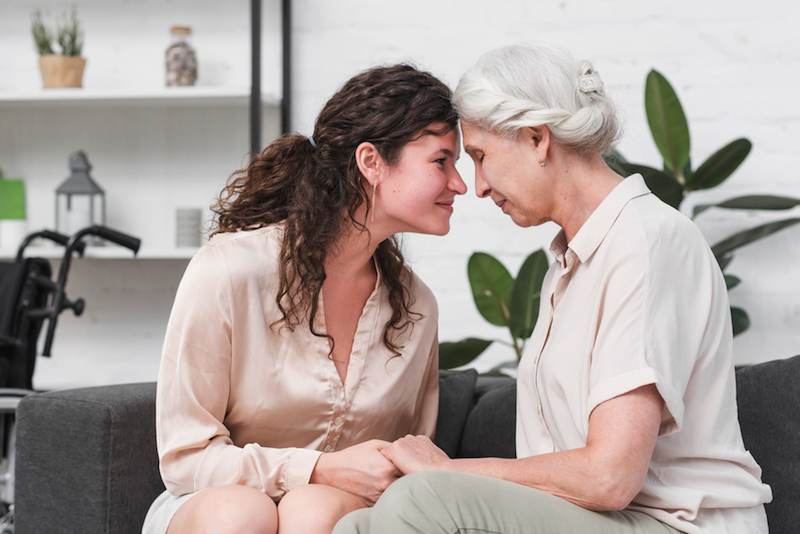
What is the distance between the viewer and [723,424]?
1.03 meters

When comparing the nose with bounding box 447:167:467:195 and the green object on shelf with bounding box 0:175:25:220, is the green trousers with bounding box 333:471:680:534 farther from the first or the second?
the green object on shelf with bounding box 0:175:25:220

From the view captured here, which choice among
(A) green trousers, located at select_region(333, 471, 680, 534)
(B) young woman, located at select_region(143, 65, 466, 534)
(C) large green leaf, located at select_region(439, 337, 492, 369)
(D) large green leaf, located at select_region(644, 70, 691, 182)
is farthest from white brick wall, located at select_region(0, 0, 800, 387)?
(A) green trousers, located at select_region(333, 471, 680, 534)

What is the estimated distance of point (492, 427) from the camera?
5.34 feet

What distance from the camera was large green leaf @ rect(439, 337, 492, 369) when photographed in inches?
81.8

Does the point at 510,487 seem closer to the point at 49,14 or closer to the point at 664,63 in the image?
the point at 664,63

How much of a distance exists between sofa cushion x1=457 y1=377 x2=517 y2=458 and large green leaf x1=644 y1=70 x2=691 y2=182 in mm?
887

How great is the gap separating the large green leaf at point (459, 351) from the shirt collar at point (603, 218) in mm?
991

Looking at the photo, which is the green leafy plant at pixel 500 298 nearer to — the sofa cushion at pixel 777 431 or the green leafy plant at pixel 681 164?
the green leafy plant at pixel 681 164

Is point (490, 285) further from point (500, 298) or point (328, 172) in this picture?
point (328, 172)

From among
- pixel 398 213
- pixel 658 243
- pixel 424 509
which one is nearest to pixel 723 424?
pixel 658 243

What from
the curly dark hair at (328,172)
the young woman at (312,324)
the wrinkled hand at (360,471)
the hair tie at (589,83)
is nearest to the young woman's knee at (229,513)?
the young woman at (312,324)

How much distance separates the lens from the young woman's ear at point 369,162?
1308mm

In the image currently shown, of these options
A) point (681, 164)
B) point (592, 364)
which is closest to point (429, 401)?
point (592, 364)

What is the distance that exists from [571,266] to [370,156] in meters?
0.41
